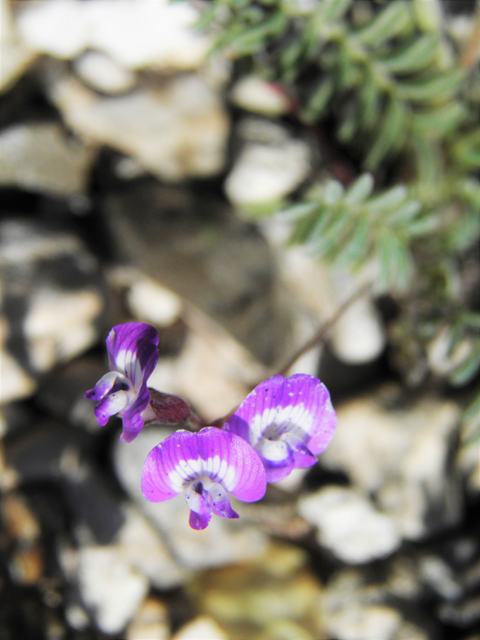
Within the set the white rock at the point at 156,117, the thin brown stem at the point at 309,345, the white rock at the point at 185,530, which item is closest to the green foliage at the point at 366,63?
the white rock at the point at 156,117

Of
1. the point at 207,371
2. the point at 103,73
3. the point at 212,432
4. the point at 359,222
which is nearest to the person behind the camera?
the point at 212,432

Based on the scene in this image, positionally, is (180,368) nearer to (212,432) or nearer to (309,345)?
(309,345)

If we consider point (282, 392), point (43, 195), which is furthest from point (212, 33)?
point (282, 392)

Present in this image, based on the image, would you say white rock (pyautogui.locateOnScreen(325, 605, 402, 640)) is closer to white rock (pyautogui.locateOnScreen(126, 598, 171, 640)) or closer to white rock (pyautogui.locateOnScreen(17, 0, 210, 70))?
white rock (pyautogui.locateOnScreen(126, 598, 171, 640))

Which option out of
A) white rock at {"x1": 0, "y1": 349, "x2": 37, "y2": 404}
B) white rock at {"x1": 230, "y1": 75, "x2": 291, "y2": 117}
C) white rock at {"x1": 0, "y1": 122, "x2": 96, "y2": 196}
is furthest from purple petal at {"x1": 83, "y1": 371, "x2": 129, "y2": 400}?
white rock at {"x1": 230, "y1": 75, "x2": 291, "y2": 117}

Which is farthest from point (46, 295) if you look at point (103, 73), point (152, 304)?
point (103, 73)

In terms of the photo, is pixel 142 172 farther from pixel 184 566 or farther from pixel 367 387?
pixel 184 566
